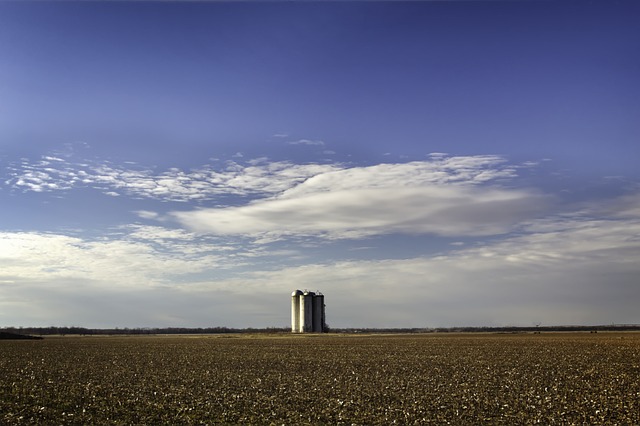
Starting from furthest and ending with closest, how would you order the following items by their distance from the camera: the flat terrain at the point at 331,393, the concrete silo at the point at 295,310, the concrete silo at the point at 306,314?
the concrete silo at the point at 295,310, the concrete silo at the point at 306,314, the flat terrain at the point at 331,393

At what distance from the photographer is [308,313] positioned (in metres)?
155

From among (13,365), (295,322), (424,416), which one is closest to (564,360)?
(424,416)

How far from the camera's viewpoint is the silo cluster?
15525 centimetres

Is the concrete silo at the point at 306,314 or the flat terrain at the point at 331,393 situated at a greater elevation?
the concrete silo at the point at 306,314

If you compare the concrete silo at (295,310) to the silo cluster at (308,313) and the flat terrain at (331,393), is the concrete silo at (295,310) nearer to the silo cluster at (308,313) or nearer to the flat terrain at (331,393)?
the silo cluster at (308,313)

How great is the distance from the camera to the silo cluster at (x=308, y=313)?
509 feet

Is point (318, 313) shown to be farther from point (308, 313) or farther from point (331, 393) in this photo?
point (331, 393)

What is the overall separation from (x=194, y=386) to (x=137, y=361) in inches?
892

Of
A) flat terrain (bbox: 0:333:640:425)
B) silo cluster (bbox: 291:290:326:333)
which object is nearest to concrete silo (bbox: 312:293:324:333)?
silo cluster (bbox: 291:290:326:333)

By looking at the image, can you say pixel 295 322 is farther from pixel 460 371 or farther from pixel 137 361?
pixel 460 371

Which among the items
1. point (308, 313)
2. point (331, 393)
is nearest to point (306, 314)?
point (308, 313)

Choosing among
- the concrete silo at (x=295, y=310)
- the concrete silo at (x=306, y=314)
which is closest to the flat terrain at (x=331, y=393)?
the concrete silo at (x=306, y=314)

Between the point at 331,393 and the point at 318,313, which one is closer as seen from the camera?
the point at 331,393

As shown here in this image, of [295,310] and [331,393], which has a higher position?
[295,310]
